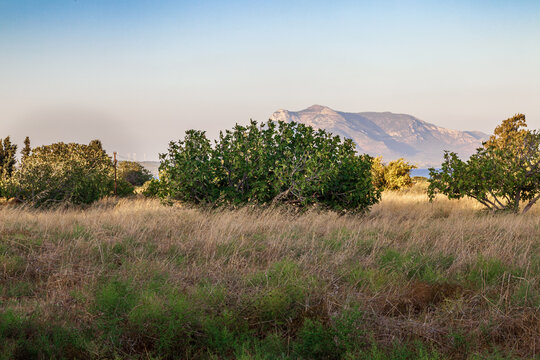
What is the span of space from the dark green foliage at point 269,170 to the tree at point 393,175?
12.7 m

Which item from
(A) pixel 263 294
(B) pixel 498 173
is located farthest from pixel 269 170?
(A) pixel 263 294

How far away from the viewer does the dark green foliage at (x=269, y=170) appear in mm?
11745

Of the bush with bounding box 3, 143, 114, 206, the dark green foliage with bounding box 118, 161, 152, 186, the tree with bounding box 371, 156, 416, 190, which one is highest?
the tree with bounding box 371, 156, 416, 190

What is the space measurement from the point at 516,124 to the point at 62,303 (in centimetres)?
4379

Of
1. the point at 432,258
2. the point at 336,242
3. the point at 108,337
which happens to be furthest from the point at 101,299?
the point at 432,258

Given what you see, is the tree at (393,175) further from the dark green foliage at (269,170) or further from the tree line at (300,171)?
the dark green foliage at (269,170)

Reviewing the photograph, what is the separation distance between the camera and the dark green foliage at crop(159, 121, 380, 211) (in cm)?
1174

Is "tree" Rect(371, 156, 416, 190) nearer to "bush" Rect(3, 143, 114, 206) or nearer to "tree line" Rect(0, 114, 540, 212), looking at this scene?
"tree line" Rect(0, 114, 540, 212)

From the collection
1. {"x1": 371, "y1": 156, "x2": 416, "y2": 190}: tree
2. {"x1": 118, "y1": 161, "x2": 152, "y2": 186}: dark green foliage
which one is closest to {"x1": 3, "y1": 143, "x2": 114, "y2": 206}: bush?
{"x1": 371, "y1": 156, "x2": 416, "y2": 190}: tree

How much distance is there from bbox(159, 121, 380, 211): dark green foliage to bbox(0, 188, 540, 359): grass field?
3.87m

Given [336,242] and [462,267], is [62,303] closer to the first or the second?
[336,242]

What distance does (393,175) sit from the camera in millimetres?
25250

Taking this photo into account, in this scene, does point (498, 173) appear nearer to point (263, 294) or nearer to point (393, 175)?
point (263, 294)

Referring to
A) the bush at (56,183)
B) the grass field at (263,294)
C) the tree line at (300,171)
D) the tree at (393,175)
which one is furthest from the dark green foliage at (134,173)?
the grass field at (263,294)
